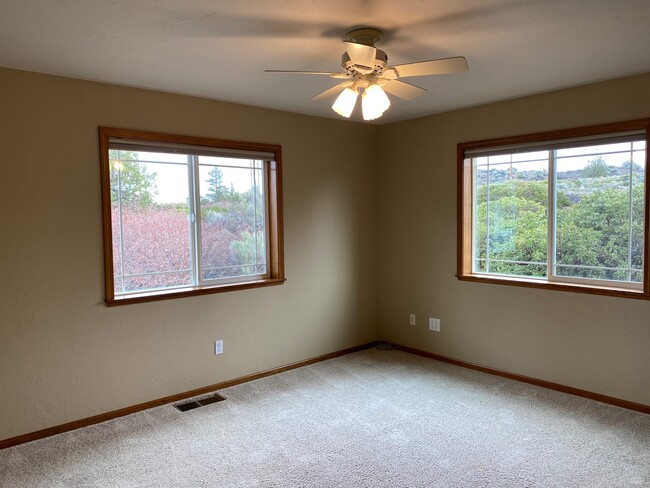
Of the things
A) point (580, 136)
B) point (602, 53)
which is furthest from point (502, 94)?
point (602, 53)

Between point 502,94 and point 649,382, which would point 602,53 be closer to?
point 502,94

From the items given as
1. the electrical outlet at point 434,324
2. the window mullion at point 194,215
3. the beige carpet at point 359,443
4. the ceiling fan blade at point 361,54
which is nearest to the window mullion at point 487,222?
the electrical outlet at point 434,324

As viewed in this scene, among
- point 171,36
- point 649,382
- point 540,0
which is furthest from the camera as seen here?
point 649,382

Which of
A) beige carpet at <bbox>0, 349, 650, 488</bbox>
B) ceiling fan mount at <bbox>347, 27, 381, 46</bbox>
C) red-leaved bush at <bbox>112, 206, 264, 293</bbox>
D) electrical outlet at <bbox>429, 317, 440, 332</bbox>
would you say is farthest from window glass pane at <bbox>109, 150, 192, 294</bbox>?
electrical outlet at <bbox>429, 317, 440, 332</bbox>

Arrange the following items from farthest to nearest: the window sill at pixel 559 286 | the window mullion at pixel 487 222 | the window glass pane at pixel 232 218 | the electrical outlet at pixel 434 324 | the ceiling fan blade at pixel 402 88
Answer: the electrical outlet at pixel 434 324
the window mullion at pixel 487 222
the window glass pane at pixel 232 218
the window sill at pixel 559 286
the ceiling fan blade at pixel 402 88

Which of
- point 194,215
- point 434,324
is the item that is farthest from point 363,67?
point 434,324

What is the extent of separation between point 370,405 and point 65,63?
3.02 metres

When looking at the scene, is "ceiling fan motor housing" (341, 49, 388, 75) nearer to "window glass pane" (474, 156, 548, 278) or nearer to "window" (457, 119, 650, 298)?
"window" (457, 119, 650, 298)

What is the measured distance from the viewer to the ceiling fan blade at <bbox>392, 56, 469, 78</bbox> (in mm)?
2232

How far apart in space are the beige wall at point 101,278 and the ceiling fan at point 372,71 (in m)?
1.41

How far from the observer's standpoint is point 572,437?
9.57ft

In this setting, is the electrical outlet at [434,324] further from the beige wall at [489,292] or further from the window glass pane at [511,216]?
the window glass pane at [511,216]

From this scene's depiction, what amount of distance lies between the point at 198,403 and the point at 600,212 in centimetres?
335

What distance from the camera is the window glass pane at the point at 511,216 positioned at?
384 cm
